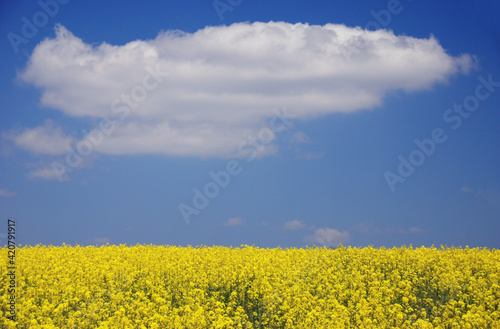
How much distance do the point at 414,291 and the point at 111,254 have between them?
11022mm

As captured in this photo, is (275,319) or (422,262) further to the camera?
(422,262)

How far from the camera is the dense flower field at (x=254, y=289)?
11.5 metres

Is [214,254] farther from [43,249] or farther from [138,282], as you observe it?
[43,249]

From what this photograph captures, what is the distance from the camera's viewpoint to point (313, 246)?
1969 centimetres

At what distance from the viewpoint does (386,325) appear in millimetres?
11578

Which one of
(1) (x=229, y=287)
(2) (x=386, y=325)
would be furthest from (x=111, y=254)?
(2) (x=386, y=325)

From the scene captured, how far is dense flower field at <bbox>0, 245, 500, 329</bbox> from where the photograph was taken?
1151 centimetres

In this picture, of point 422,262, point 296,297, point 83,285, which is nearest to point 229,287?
point 296,297

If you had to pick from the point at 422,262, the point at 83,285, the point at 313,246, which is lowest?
the point at 83,285

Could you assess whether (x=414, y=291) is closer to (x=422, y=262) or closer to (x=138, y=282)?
(x=422, y=262)

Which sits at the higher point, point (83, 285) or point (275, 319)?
point (83, 285)

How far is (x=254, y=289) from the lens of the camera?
1366 cm

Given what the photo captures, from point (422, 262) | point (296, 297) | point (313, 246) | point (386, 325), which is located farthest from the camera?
point (313, 246)

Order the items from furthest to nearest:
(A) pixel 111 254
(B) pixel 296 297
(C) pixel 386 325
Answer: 1. (A) pixel 111 254
2. (B) pixel 296 297
3. (C) pixel 386 325
